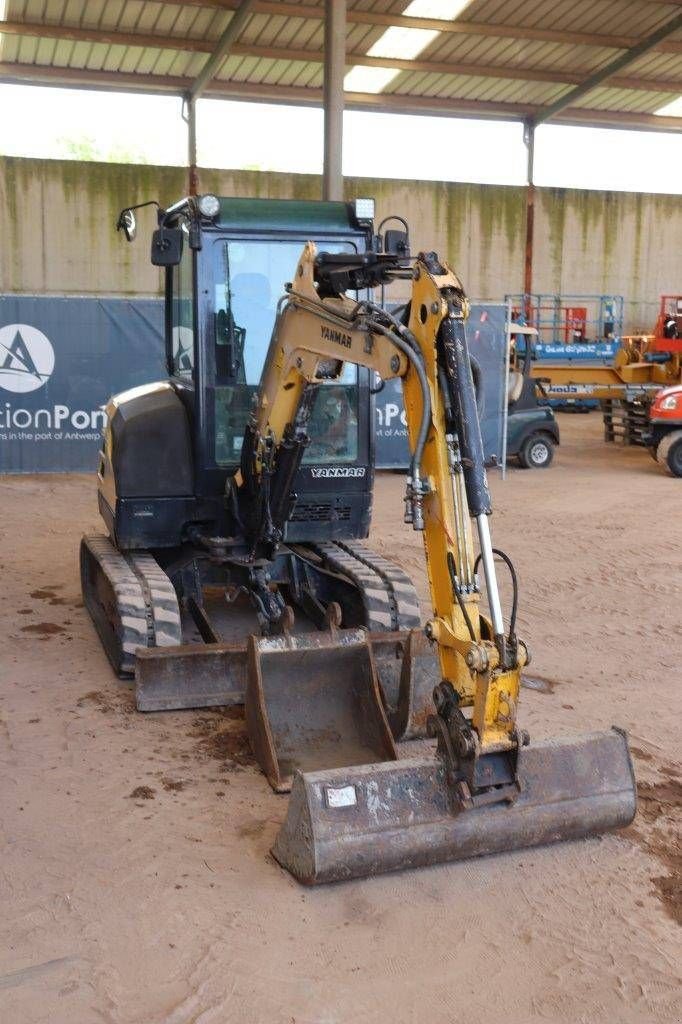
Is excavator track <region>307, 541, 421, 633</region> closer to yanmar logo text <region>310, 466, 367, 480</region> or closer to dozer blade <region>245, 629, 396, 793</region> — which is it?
yanmar logo text <region>310, 466, 367, 480</region>

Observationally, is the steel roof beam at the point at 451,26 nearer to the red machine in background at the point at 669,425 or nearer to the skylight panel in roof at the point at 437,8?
the skylight panel in roof at the point at 437,8

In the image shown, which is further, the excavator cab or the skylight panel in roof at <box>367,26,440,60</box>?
the skylight panel in roof at <box>367,26,440,60</box>

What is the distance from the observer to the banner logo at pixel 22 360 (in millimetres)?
12984

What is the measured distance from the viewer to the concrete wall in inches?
842

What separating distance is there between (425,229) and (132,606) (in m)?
19.4

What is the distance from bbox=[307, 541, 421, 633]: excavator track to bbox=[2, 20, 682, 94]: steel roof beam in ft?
54.3

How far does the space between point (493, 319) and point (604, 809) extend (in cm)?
1074

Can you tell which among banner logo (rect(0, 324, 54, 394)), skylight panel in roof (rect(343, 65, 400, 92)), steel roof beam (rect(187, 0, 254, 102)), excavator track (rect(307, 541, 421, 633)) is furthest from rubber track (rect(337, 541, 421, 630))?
skylight panel in roof (rect(343, 65, 400, 92))

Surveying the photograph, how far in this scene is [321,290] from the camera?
517 cm

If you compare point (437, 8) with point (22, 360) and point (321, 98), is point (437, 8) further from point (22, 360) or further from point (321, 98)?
point (22, 360)

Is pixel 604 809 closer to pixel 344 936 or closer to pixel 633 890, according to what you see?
pixel 633 890

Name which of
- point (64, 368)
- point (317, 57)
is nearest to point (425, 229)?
point (317, 57)

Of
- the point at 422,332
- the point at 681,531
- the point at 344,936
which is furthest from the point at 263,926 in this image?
the point at 681,531

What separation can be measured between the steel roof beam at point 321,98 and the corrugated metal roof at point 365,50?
0.03 meters
